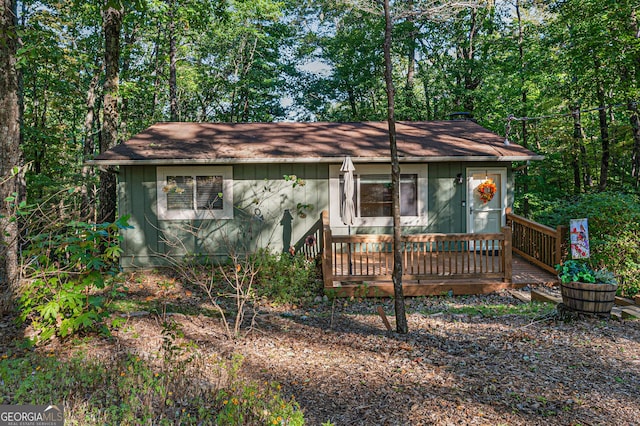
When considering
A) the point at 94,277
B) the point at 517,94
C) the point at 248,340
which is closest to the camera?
the point at 94,277

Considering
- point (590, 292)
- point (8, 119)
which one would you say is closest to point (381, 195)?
point (590, 292)

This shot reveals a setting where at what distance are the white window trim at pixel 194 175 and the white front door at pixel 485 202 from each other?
5795 millimetres

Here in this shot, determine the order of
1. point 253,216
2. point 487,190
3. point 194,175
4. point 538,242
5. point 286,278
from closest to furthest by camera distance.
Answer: point 286,278 < point 538,242 < point 194,175 < point 253,216 < point 487,190

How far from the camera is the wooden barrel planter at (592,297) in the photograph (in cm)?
546

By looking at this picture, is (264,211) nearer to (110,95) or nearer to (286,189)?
(286,189)

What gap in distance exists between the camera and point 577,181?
55.9 feet

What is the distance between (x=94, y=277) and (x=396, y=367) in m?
3.49

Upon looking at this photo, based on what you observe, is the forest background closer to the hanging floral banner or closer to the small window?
the hanging floral banner

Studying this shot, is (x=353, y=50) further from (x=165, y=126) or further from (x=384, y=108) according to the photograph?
(x=165, y=126)

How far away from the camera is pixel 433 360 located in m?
4.41

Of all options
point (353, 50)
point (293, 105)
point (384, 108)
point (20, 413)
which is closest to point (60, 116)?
point (293, 105)

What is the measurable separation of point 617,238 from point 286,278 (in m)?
6.08

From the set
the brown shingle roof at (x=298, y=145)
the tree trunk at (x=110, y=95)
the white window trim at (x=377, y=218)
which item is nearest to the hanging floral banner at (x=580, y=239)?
the brown shingle roof at (x=298, y=145)

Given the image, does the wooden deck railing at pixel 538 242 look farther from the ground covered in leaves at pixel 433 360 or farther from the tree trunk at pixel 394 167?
the tree trunk at pixel 394 167
